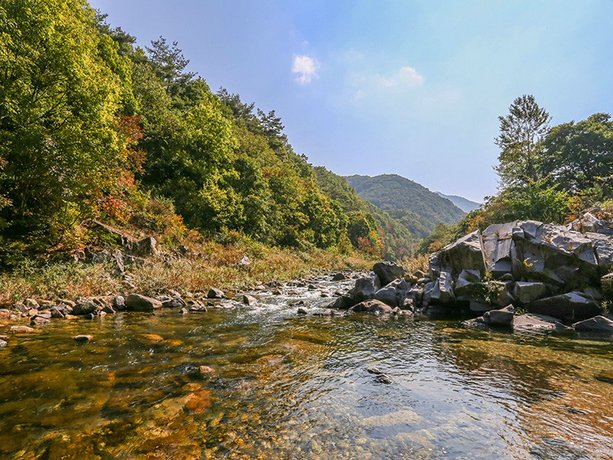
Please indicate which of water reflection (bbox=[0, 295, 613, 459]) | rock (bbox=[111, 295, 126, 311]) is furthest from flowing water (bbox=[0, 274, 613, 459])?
rock (bbox=[111, 295, 126, 311])

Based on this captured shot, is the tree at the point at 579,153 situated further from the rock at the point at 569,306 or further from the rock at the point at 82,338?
the rock at the point at 82,338

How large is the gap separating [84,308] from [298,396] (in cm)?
901

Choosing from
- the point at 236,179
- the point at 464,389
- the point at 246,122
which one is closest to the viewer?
the point at 464,389

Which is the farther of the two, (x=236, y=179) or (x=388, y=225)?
(x=388, y=225)

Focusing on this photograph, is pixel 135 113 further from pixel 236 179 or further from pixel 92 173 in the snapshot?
pixel 92 173

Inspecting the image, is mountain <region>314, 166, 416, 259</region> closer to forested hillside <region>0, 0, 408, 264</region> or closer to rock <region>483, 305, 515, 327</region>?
forested hillside <region>0, 0, 408, 264</region>

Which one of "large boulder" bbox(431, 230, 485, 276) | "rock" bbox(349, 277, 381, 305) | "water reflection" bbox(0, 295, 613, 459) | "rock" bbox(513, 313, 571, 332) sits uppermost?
"large boulder" bbox(431, 230, 485, 276)

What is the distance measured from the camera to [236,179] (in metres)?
35.7

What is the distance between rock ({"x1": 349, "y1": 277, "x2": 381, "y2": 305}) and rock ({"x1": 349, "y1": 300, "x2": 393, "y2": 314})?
89 centimetres

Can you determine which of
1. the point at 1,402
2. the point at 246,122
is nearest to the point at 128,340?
the point at 1,402

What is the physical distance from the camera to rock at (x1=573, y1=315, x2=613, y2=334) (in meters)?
10.4

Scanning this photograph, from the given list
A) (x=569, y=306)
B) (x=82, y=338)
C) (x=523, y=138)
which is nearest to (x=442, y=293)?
(x=569, y=306)

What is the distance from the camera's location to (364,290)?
15.9m

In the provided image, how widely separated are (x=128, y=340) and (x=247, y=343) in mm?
3007
